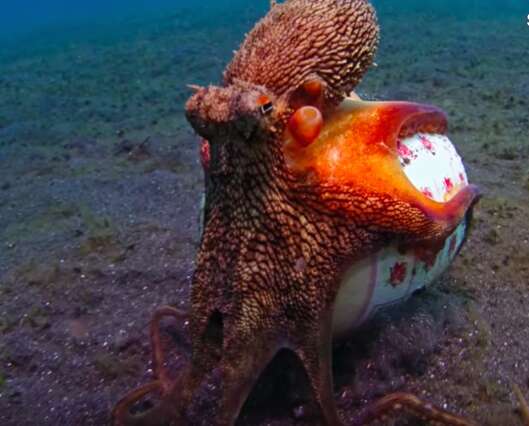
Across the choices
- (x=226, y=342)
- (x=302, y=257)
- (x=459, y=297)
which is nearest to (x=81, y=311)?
(x=226, y=342)

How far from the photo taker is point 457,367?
2.84 metres

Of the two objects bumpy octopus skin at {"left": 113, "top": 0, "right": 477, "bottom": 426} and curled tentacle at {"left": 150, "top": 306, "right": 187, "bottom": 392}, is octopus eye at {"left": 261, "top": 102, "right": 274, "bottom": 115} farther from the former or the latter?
curled tentacle at {"left": 150, "top": 306, "right": 187, "bottom": 392}

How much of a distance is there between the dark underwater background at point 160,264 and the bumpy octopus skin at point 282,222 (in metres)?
0.57

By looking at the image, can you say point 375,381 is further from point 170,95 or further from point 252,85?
point 170,95

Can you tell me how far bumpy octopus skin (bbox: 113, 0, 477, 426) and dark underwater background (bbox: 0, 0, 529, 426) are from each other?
0.57 metres

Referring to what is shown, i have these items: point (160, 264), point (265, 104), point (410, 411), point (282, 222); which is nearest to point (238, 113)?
point (265, 104)

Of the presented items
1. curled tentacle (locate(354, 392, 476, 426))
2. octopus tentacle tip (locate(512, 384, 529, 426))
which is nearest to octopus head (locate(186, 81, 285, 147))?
curled tentacle (locate(354, 392, 476, 426))

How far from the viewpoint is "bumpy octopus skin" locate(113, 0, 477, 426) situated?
2.09 metres

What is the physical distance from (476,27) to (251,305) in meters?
16.4

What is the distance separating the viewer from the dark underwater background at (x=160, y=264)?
9.11 feet

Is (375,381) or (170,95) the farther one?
(170,95)

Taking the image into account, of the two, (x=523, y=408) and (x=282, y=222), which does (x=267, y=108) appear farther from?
(x=523, y=408)

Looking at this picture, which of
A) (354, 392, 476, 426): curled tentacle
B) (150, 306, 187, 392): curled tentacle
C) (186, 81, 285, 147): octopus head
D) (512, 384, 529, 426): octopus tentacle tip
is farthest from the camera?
(150, 306, 187, 392): curled tentacle

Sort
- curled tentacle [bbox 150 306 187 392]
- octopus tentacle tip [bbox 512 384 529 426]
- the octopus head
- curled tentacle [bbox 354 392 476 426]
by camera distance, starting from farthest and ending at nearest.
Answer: curled tentacle [bbox 150 306 187 392]
octopus tentacle tip [bbox 512 384 529 426]
curled tentacle [bbox 354 392 476 426]
the octopus head
